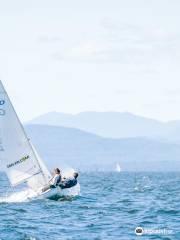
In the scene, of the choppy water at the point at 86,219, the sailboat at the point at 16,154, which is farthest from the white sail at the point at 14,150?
the choppy water at the point at 86,219

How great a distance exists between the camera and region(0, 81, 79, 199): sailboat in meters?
45.4

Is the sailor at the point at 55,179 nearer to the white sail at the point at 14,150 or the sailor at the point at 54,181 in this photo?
the sailor at the point at 54,181

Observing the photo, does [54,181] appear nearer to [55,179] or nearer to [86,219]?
[55,179]

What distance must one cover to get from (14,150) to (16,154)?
0.29 meters

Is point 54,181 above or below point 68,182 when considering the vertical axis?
above

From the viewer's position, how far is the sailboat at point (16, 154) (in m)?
45.4

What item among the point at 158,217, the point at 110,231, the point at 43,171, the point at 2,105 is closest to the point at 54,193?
the point at 43,171

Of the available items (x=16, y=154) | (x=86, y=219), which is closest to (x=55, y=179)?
(x=16, y=154)

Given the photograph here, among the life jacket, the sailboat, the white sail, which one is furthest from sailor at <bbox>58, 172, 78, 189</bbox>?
the white sail

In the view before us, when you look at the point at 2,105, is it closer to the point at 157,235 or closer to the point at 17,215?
the point at 17,215

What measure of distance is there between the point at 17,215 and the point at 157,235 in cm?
1039

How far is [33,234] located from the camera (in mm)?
33094

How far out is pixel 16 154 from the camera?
46219 millimetres

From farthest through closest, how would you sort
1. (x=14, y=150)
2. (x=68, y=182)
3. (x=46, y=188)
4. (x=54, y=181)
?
(x=68, y=182) < (x=46, y=188) < (x=54, y=181) < (x=14, y=150)
